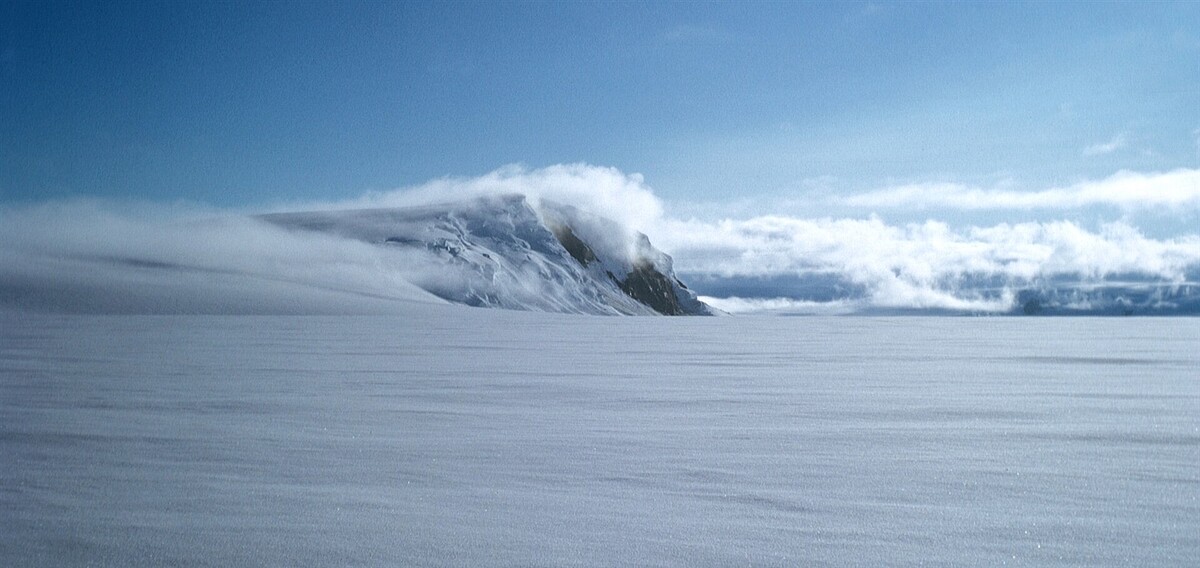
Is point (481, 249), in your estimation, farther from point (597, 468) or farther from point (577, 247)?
point (577, 247)

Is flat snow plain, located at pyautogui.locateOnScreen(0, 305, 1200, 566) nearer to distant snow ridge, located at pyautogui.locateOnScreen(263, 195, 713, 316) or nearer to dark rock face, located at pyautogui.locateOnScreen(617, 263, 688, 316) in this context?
distant snow ridge, located at pyautogui.locateOnScreen(263, 195, 713, 316)

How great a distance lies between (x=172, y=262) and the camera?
40281mm

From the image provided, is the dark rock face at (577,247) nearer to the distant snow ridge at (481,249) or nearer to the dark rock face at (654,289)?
the dark rock face at (654,289)

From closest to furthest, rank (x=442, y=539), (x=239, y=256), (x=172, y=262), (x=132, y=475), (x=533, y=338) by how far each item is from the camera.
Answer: (x=442, y=539) → (x=132, y=475) → (x=533, y=338) → (x=172, y=262) → (x=239, y=256)

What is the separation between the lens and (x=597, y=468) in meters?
3.92

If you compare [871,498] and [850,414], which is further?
[850,414]

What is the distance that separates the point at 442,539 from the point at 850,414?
3548 mm

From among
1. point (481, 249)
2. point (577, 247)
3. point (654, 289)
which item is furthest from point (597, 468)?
point (654, 289)

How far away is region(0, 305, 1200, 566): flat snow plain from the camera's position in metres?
2.82


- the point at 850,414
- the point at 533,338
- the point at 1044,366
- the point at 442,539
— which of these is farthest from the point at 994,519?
the point at 533,338

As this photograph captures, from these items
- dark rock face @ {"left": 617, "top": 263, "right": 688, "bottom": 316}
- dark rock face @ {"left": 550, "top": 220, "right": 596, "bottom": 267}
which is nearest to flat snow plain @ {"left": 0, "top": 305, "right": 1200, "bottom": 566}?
dark rock face @ {"left": 550, "top": 220, "right": 596, "bottom": 267}

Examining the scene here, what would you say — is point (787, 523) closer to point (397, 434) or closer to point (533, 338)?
point (397, 434)

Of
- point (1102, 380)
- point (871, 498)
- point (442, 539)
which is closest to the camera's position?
point (442, 539)

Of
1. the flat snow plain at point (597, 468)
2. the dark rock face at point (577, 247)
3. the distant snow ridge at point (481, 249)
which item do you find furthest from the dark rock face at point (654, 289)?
the flat snow plain at point (597, 468)
